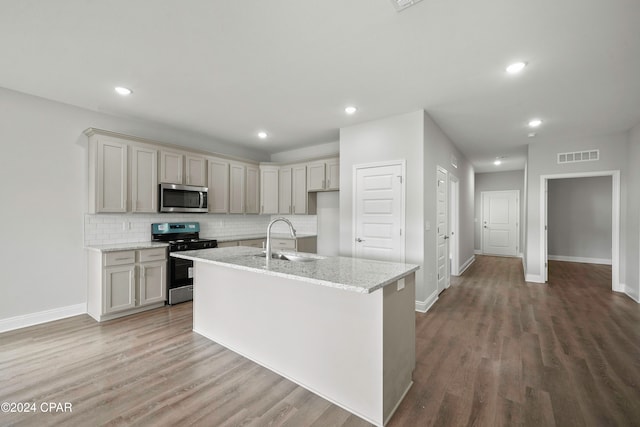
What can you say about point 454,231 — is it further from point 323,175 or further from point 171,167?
point 171,167

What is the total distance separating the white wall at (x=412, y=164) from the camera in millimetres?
3721

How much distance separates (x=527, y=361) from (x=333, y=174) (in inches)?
143

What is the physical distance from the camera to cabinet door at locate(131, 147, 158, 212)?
12.8 feet

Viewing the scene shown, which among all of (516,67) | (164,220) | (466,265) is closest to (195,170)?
(164,220)

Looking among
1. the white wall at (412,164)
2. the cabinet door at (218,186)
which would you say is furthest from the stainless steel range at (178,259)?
the white wall at (412,164)

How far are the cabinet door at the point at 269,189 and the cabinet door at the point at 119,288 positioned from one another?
8.65ft

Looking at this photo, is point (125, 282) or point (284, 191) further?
point (284, 191)

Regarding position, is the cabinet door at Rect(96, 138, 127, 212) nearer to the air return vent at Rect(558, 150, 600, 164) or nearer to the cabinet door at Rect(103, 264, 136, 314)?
the cabinet door at Rect(103, 264, 136, 314)

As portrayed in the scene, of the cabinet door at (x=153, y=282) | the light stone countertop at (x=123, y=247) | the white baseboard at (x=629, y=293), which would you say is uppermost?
the light stone countertop at (x=123, y=247)

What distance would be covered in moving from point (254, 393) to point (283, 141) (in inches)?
169

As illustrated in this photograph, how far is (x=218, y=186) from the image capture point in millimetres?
4977

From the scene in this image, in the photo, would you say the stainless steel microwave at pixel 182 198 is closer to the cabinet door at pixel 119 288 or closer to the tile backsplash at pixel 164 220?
the tile backsplash at pixel 164 220

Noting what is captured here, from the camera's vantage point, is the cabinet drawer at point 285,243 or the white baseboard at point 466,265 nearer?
the cabinet drawer at point 285,243

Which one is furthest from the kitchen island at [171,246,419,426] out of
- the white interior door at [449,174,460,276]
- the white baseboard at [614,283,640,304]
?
the white baseboard at [614,283,640,304]
